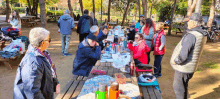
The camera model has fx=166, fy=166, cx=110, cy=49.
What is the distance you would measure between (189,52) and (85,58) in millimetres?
1849

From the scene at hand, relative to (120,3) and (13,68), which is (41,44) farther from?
(120,3)

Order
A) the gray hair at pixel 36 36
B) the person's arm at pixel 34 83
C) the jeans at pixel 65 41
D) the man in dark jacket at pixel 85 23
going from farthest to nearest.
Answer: the jeans at pixel 65 41 → the man in dark jacket at pixel 85 23 → the gray hair at pixel 36 36 → the person's arm at pixel 34 83

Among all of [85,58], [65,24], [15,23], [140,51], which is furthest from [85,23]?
[85,58]

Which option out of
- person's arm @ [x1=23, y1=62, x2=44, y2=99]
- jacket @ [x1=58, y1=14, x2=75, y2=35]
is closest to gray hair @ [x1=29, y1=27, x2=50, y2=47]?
person's arm @ [x1=23, y1=62, x2=44, y2=99]

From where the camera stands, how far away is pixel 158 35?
4402 millimetres

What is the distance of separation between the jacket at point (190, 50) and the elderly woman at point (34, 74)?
6.54 ft

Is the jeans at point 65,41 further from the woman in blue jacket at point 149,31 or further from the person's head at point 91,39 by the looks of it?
the person's head at point 91,39

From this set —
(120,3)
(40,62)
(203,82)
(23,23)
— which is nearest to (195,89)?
(203,82)

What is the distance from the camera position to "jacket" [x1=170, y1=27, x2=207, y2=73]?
2.54 m

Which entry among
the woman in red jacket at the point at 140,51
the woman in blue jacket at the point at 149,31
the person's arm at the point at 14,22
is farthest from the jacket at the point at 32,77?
the person's arm at the point at 14,22

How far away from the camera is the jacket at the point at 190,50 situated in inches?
99.9

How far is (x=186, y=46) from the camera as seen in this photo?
2570 mm

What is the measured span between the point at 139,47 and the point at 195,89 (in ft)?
6.30

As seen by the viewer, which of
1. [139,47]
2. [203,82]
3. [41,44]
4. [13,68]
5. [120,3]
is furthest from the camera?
[120,3]
